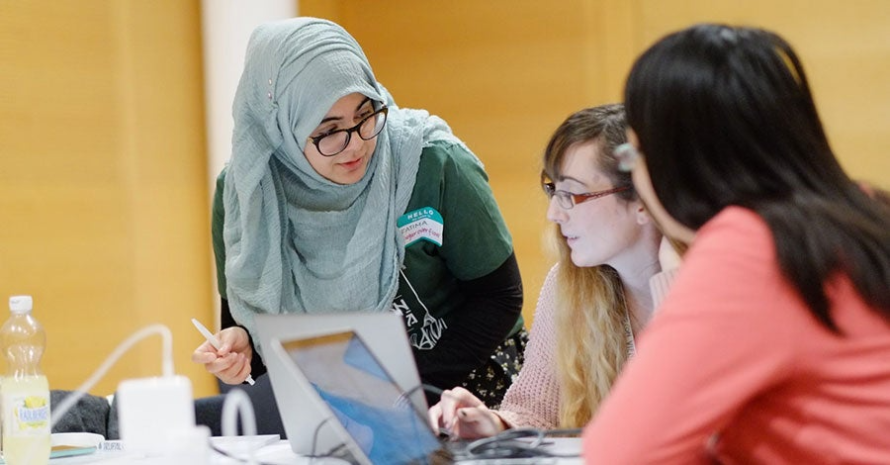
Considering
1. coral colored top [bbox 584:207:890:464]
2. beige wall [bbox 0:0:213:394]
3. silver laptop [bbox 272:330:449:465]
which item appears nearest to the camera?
coral colored top [bbox 584:207:890:464]

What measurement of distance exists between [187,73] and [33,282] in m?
1.11

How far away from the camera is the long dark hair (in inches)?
39.6

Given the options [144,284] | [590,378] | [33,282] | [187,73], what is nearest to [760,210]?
[590,378]

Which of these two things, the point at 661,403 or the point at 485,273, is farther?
the point at 485,273

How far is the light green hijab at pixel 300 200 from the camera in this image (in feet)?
6.89

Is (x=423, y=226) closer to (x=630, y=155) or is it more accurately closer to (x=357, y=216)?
(x=357, y=216)

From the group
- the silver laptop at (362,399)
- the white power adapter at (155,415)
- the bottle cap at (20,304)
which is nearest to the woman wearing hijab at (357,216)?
the bottle cap at (20,304)

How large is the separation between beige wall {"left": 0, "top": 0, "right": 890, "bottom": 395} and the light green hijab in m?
Answer: 1.19

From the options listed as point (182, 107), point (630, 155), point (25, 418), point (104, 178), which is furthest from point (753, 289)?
point (182, 107)

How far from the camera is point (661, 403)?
0.95 m

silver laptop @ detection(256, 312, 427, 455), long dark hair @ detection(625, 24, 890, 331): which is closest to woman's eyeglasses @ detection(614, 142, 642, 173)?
long dark hair @ detection(625, 24, 890, 331)

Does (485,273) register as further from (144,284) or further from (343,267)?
(144,284)

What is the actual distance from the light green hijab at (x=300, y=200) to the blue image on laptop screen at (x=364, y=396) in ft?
2.23

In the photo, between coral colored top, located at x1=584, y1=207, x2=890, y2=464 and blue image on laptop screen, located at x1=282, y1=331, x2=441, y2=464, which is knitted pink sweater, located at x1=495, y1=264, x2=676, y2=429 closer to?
blue image on laptop screen, located at x1=282, y1=331, x2=441, y2=464
